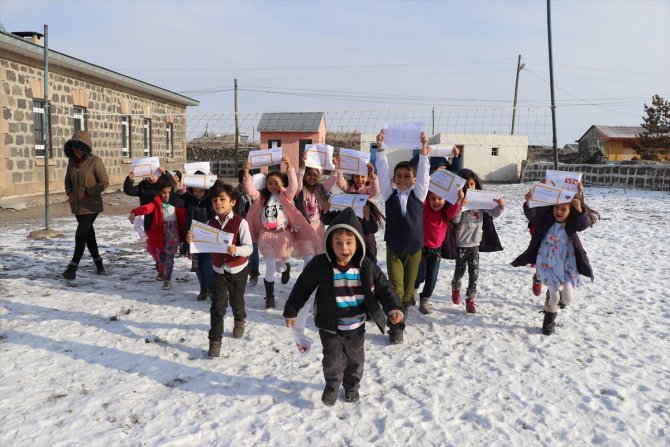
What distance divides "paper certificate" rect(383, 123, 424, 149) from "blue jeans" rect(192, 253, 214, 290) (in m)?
2.32

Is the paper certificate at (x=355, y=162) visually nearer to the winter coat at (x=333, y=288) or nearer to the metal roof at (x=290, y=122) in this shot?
the winter coat at (x=333, y=288)

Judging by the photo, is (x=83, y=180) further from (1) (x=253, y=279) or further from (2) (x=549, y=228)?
(2) (x=549, y=228)

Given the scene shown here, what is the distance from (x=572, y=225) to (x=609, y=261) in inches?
160

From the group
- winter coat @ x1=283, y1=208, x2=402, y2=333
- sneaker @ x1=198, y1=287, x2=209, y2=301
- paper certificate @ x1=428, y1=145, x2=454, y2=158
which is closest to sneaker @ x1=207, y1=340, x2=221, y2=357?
winter coat @ x1=283, y1=208, x2=402, y2=333

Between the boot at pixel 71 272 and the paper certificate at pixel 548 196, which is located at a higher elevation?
the paper certificate at pixel 548 196

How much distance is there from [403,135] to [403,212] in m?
0.72

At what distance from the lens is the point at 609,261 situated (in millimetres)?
7980

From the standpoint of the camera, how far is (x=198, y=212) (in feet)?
19.5

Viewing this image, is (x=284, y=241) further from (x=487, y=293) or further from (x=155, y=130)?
(x=155, y=130)

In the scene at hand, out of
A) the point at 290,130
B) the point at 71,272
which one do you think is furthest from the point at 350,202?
the point at 290,130

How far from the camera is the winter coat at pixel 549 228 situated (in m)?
4.57

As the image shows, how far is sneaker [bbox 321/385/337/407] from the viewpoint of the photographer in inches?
135

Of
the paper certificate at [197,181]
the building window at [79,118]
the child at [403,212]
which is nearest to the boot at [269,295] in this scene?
the paper certificate at [197,181]

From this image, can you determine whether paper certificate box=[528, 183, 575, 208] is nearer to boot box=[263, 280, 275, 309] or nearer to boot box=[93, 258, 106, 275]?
boot box=[263, 280, 275, 309]
